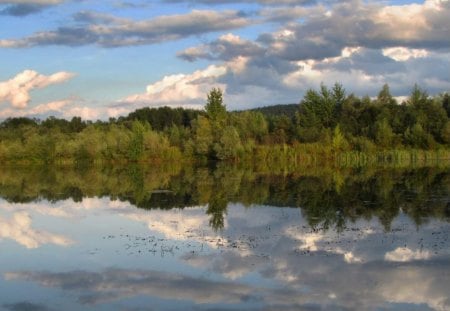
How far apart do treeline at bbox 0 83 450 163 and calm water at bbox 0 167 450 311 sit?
34.2 m

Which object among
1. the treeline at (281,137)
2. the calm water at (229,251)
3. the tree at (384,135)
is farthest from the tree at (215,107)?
the calm water at (229,251)

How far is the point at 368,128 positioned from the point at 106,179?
35978 millimetres

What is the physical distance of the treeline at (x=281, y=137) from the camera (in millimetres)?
64875

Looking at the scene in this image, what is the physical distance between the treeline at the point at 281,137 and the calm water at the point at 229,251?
34.2 meters

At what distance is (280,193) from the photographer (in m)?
31.1

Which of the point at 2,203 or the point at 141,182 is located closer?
the point at 2,203

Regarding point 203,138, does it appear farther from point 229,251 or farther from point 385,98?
point 229,251

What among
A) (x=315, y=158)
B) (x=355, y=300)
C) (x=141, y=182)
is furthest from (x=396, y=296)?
(x=315, y=158)

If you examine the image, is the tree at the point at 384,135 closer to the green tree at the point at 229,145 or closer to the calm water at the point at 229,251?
the green tree at the point at 229,145

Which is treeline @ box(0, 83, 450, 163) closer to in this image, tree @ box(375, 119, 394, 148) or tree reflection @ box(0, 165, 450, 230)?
tree @ box(375, 119, 394, 148)

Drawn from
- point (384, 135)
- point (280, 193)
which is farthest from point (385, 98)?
point (280, 193)

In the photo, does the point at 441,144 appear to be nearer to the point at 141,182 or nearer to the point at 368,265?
the point at 141,182

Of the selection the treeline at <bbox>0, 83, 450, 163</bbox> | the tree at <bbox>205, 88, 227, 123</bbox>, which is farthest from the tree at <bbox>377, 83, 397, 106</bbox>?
the tree at <bbox>205, 88, 227, 123</bbox>

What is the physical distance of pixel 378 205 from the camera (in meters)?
24.9
